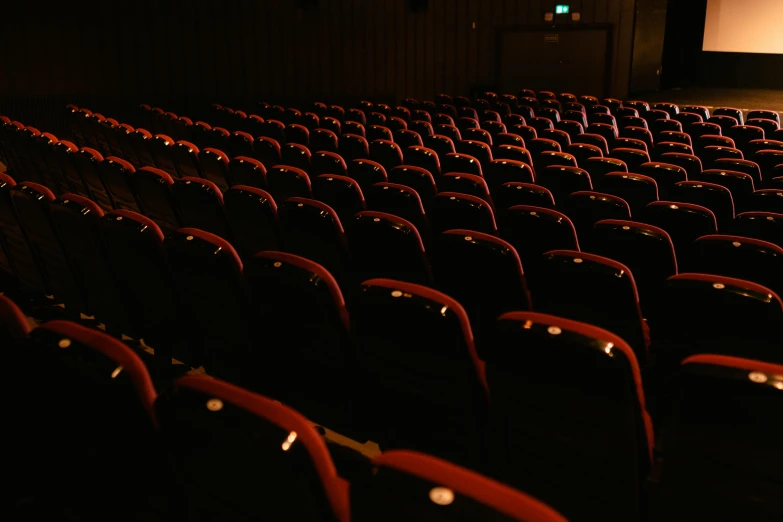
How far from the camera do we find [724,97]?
15.6m

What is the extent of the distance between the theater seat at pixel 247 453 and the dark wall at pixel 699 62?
17.9m

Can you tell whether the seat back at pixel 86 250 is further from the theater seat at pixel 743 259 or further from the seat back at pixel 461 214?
the theater seat at pixel 743 259

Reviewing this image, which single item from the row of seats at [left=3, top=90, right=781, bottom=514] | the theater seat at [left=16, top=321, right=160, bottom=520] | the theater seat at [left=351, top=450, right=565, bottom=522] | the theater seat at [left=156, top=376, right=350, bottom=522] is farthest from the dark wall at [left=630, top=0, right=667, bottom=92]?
the theater seat at [left=351, top=450, right=565, bottom=522]

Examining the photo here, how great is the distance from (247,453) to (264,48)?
12194mm

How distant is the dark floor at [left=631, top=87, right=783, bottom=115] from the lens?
14.3 meters

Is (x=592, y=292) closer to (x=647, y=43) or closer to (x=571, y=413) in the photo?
(x=571, y=413)

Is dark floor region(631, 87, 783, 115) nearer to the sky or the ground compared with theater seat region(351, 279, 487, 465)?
nearer to the sky

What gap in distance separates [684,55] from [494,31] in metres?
5.55

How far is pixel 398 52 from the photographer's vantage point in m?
14.1

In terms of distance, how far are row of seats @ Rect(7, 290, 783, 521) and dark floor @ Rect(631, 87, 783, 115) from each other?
13838 millimetres

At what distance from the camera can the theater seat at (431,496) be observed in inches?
41.5

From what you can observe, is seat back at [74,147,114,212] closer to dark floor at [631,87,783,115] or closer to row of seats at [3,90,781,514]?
row of seats at [3,90,781,514]

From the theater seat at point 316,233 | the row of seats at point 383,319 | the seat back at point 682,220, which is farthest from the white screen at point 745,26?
the row of seats at point 383,319

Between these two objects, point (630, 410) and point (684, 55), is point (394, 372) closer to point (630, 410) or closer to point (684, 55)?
point (630, 410)
